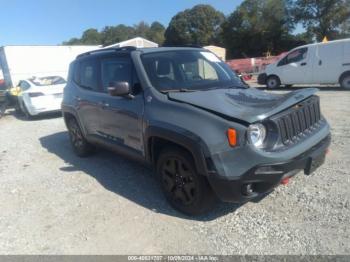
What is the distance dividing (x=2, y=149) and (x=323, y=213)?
713cm

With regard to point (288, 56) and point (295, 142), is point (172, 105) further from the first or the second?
point (288, 56)

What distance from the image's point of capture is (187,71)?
180 inches

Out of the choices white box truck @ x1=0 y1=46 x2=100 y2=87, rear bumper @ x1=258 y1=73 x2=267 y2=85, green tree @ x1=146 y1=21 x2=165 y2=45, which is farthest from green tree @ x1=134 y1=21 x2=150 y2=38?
rear bumper @ x1=258 y1=73 x2=267 y2=85

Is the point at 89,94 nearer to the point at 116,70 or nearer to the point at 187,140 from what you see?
the point at 116,70

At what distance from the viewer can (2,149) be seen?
25.9 feet

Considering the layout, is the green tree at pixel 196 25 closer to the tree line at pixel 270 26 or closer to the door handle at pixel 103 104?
the tree line at pixel 270 26

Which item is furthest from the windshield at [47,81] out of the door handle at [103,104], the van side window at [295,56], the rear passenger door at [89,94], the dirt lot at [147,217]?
the van side window at [295,56]

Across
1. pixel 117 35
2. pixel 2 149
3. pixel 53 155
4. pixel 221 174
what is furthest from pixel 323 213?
pixel 117 35

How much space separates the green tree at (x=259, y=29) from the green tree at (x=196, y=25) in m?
11.7

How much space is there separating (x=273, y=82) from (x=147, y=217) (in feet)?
42.0

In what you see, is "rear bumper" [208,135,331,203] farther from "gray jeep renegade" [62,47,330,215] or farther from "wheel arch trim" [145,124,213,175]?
"wheel arch trim" [145,124,213,175]

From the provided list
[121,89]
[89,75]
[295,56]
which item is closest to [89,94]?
[89,75]

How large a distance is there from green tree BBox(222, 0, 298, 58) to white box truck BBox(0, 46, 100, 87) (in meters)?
36.6

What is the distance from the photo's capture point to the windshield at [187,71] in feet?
13.9
